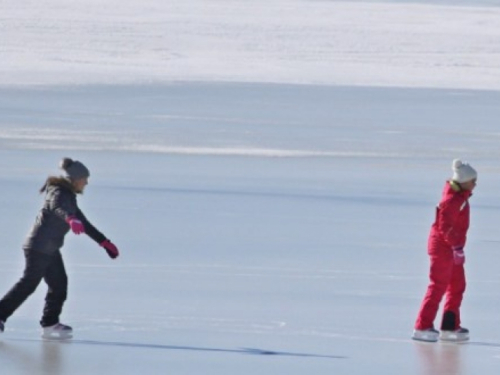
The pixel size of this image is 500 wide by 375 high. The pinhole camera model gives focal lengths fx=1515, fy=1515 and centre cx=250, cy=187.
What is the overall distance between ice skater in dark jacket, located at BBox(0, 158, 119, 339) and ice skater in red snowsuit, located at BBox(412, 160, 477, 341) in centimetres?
142

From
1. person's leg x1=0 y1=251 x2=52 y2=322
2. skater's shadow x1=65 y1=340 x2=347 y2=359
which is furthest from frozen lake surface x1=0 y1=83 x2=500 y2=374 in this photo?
person's leg x1=0 y1=251 x2=52 y2=322

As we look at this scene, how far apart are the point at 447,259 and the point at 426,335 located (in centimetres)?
36

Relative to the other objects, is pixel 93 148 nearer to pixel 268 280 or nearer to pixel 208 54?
pixel 268 280

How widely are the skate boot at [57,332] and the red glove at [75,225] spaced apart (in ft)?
1.42

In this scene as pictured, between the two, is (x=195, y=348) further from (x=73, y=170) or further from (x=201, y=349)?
(x=73, y=170)

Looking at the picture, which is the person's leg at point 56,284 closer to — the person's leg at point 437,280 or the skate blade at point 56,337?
the skate blade at point 56,337

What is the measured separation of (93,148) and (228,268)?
21.4 ft

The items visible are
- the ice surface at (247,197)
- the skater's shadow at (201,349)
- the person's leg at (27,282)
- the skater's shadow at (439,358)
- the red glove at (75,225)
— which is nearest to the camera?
the skater's shadow at (439,358)

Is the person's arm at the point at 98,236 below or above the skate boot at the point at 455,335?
above

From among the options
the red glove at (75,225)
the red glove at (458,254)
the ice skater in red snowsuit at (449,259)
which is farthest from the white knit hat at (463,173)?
the red glove at (75,225)

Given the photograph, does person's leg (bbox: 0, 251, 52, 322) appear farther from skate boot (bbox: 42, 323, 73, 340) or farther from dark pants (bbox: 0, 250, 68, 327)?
skate boot (bbox: 42, 323, 73, 340)

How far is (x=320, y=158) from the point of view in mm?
14219

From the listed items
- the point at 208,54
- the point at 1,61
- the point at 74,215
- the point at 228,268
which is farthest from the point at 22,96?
the point at 74,215

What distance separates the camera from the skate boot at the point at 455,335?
6.62 meters
